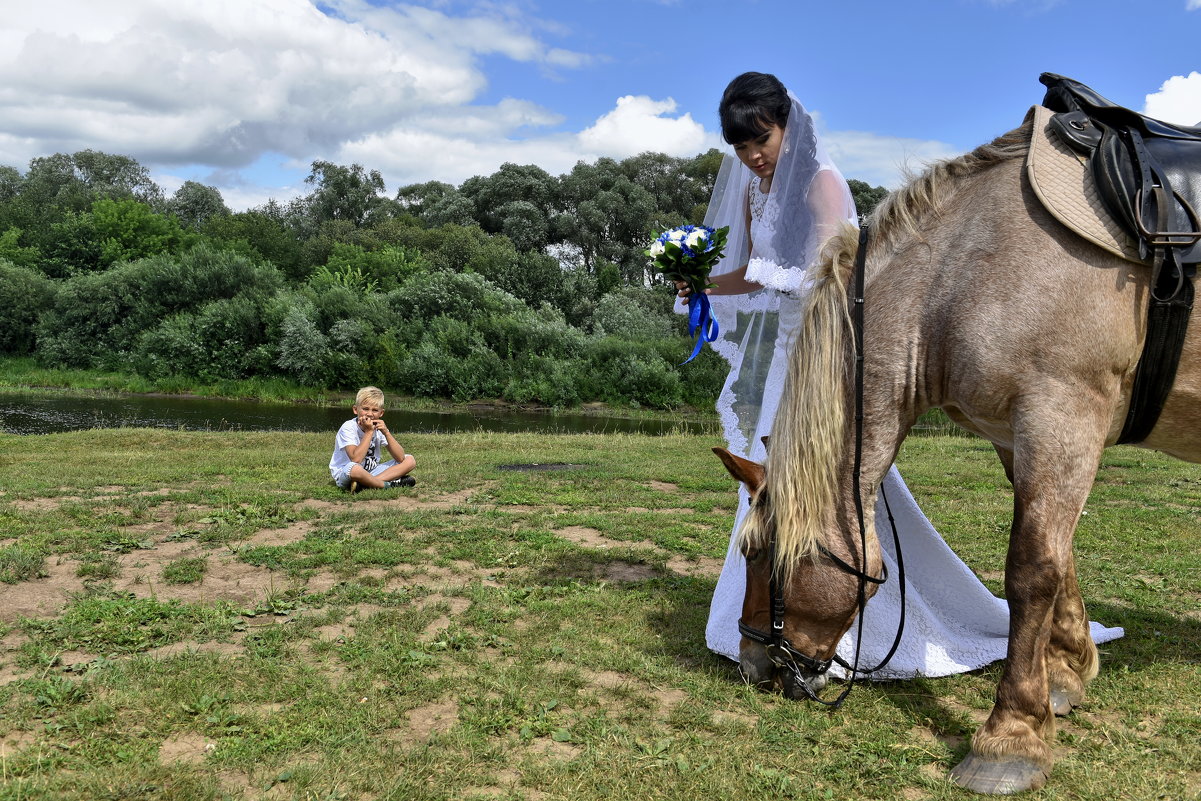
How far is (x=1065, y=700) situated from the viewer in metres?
3.54

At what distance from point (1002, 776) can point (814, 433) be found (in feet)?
4.65

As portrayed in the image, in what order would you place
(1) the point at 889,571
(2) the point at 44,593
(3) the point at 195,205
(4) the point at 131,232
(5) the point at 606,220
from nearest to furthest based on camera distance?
(1) the point at 889,571 → (2) the point at 44,593 → (4) the point at 131,232 → (5) the point at 606,220 → (3) the point at 195,205

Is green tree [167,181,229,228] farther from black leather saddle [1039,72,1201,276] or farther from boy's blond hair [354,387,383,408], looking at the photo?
black leather saddle [1039,72,1201,276]

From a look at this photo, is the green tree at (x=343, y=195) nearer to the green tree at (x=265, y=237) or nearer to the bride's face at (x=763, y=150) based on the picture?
the green tree at (x=265, y=237)

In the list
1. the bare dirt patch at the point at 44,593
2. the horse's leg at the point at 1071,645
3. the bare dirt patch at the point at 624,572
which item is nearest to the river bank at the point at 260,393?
the bare dirt patch at the point at 624,572

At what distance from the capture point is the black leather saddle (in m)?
2.99

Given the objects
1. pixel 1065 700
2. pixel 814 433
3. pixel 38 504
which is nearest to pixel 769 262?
pixel 814 433

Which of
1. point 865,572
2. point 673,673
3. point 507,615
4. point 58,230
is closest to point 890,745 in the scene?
point 865,572

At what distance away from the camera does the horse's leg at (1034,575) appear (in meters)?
2.94

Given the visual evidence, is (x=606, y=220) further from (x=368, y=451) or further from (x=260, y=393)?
(x=368, y=451)

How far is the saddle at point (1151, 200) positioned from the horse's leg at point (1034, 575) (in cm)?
39

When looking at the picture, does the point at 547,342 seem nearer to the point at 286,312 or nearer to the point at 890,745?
the point at 286,312

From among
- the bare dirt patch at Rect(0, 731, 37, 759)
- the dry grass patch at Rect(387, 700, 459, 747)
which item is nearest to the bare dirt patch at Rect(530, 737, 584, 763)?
the dry grass patch at Rect(387, 700, 459, 747)

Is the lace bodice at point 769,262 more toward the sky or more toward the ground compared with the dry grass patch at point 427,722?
more toward the sky
